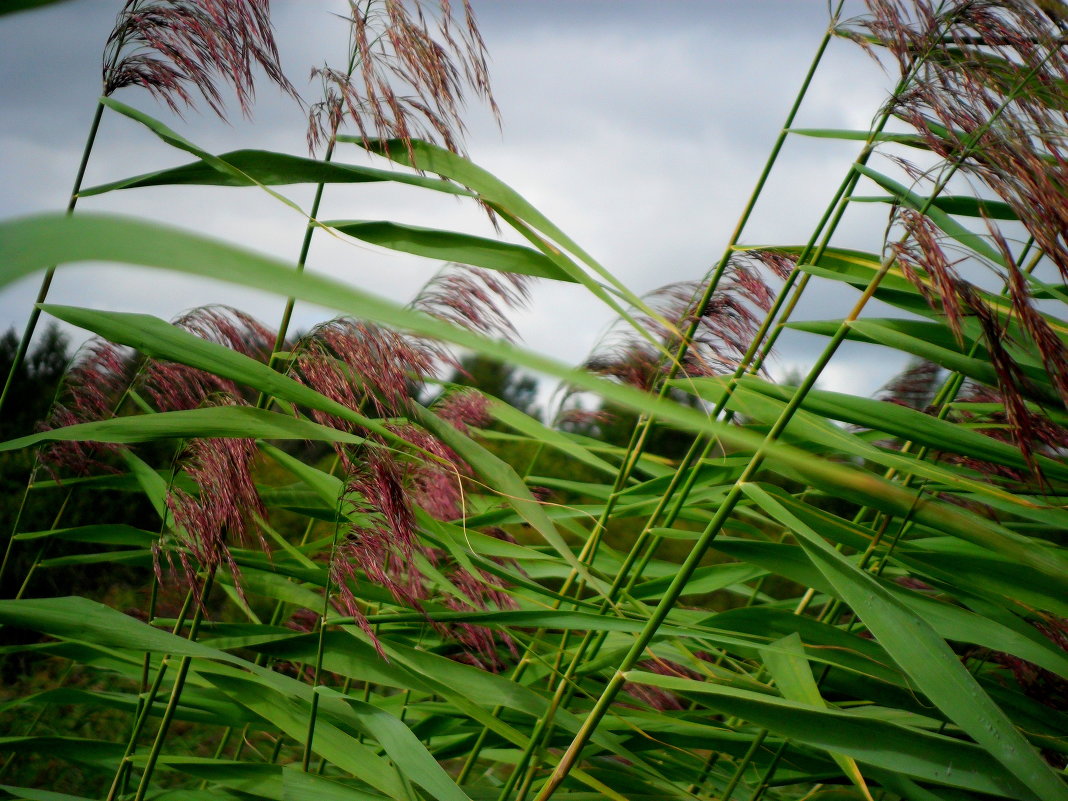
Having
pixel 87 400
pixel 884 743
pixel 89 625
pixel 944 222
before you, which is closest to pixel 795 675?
pixel 884 743

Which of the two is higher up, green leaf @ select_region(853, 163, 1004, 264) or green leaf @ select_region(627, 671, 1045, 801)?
green leaf @ select_region(853, 163, 1004, 264)

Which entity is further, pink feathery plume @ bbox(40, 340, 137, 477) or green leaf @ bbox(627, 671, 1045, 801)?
pink feathery plume @ bbox(40, 340, 137, 477)

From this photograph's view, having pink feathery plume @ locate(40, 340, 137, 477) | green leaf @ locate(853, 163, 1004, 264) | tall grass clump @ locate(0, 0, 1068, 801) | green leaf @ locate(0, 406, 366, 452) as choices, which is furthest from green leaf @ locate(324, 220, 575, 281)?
pink feathery plume @ locate(40, 340, 137, 477)

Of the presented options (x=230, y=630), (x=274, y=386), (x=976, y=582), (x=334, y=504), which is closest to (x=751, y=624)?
(x=976, y=582)

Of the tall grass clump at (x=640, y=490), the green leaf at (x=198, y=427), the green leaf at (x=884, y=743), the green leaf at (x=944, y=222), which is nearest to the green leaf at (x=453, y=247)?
the tall grass clump at (x=640, y=490)

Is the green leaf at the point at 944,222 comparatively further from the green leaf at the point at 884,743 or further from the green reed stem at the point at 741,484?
the green leaf at the point at 884,743

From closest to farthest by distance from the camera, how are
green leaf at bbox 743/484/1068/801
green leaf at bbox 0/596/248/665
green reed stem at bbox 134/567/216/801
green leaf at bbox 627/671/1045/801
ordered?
1. green leaf at bbox 743/484/1068/801
2. green leaf at bbox 627/671/1045/801
3. green leaf at bbox 0/596/248/665
4. green reed stem at bbox 134/567/216/801

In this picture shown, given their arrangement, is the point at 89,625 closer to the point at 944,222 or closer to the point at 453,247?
the point at 453,247

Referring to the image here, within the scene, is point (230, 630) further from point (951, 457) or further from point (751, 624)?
point (951, 457)

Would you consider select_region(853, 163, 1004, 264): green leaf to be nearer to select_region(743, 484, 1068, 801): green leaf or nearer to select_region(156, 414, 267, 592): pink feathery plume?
select_region(743, 484, 1068, 801): green leaf

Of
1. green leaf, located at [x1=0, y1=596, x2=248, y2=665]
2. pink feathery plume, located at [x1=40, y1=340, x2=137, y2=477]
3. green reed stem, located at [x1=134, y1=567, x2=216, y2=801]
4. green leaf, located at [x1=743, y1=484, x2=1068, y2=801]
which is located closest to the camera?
green leaf, located at [x1=743, y1=484, x2=1068, y2=801]

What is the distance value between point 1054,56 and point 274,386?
3.43ft

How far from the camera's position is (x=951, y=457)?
163 cm

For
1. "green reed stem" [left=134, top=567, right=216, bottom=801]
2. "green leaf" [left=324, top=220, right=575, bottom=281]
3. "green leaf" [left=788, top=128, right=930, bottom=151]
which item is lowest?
"green reed stem" [left=134, top=567, right=216, bottom=801]
